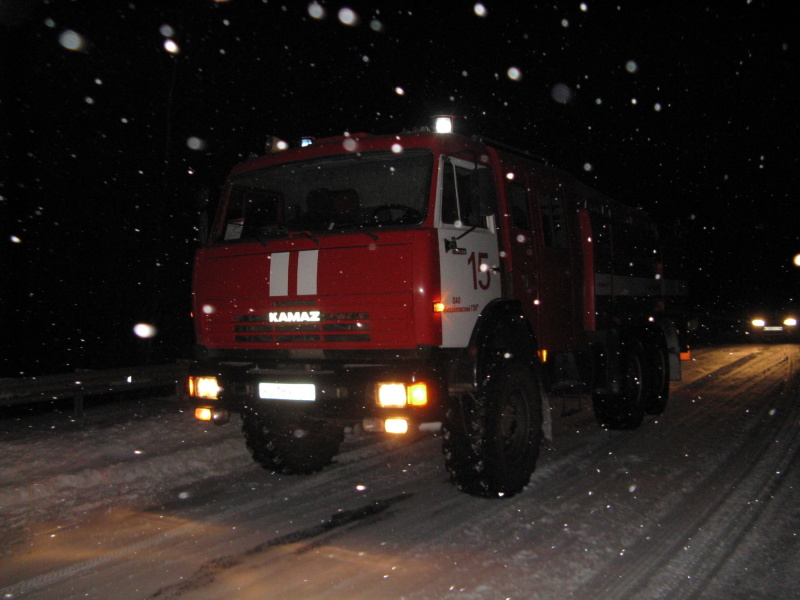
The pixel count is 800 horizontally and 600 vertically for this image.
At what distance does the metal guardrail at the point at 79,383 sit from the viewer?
862cm

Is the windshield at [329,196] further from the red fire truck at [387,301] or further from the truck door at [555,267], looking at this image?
the truck door at [555,267]

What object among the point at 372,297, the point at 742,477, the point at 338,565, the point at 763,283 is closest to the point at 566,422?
the point at 742,477

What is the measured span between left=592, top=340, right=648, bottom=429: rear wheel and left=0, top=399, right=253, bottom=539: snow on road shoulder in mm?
4048

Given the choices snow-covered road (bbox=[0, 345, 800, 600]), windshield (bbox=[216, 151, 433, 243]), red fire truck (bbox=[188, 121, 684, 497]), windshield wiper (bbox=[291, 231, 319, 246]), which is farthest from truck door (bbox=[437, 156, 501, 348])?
snow-covered road (bbox=[0, 345, 800, 600])

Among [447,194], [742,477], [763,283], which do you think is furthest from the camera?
[763,283]

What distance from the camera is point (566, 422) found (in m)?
9.30

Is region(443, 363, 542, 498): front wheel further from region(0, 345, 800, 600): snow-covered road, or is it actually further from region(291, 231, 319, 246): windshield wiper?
region(291, 231, 319, 246): windshield wiper

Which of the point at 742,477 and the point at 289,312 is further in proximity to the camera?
the point at 742,477

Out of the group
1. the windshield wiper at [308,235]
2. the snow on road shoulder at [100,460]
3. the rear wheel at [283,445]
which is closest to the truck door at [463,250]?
the windshield wiper at [308,235]

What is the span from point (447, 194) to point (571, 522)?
8.21 ft

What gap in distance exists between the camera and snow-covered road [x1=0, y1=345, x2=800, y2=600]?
3934 millimetres

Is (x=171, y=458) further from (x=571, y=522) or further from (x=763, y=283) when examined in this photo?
(x=763, y=283)

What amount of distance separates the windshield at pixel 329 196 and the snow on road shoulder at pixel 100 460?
2.26m

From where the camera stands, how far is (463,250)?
5305 mm
